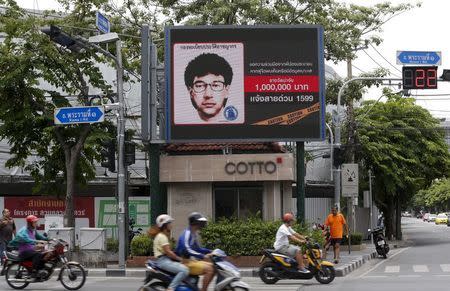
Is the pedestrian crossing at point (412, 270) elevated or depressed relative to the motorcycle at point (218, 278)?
depressed

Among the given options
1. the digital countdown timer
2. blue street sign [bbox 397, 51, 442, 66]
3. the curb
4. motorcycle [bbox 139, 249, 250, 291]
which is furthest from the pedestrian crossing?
motorcycle [bbox 139, 249, 250, 291]

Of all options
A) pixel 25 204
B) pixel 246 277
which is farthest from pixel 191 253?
pixel 25 204

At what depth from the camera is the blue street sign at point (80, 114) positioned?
2078cm

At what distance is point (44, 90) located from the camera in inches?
1006

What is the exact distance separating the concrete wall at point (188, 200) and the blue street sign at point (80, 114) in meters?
3.79

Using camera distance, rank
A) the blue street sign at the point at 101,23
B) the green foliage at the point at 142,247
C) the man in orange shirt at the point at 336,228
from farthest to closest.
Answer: the man in orange shirt at the point at 336,228 < the green foliage at the point at 142,247 < the blue street sign at the point at 101,23

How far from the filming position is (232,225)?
21.9m

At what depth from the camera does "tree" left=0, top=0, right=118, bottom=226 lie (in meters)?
24.5

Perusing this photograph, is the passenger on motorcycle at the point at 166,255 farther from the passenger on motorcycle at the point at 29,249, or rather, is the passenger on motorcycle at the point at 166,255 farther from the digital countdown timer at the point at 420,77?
the digital countdown timer at the point at 420,77

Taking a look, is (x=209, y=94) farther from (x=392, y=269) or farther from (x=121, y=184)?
(x=392, y=269)

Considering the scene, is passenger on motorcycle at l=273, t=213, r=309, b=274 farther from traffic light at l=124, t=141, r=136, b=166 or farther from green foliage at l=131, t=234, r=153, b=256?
green foliage at l=131, t=234, r=153, b=256

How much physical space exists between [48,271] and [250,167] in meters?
8.98

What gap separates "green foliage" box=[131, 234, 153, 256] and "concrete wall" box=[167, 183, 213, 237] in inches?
44.3

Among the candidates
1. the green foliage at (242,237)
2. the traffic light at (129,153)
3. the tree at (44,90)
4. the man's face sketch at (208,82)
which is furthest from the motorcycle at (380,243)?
the traffic light at (129,153)
